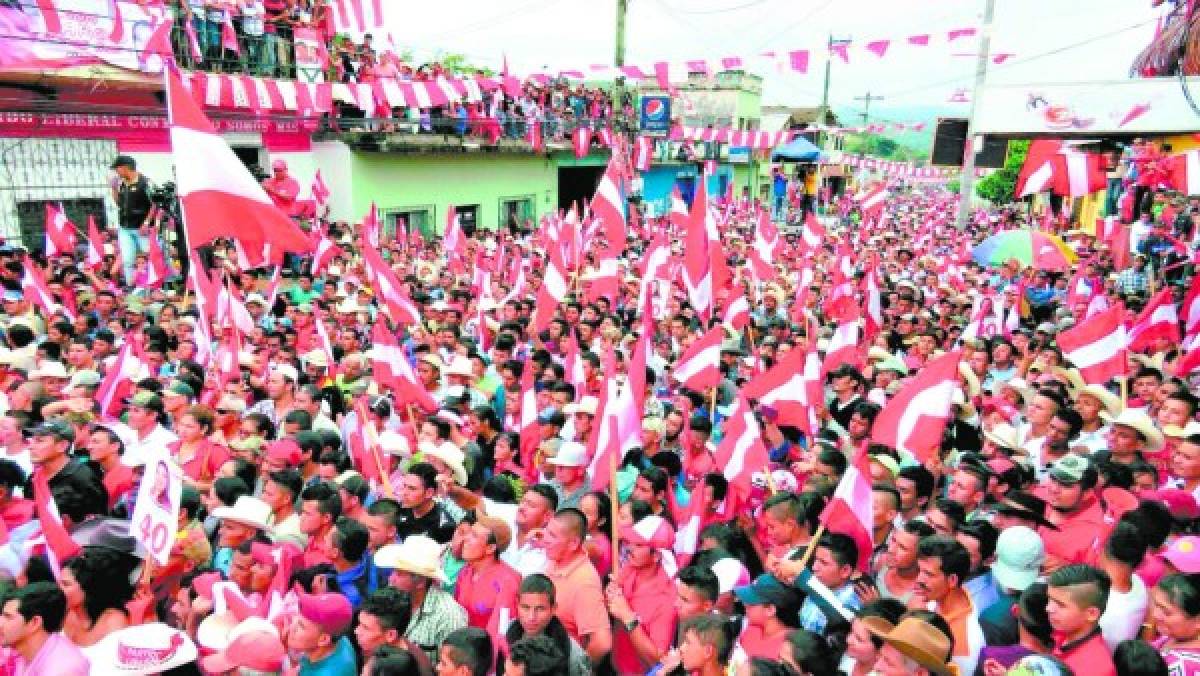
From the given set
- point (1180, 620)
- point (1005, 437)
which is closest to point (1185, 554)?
point (1180, 620)

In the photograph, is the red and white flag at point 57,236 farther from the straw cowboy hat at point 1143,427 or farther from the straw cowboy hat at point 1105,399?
the straw cowboy hat at point 1143,427

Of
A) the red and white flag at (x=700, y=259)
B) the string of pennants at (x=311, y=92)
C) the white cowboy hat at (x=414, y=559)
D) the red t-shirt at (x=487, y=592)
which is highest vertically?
the string of pennants at (x=311, y=92)

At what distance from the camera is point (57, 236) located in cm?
1163

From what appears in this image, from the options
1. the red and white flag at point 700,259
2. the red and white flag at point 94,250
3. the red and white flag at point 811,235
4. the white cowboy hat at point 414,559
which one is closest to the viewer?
the white cowboy hat at point 414,559

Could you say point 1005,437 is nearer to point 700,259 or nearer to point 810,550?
point 810,550

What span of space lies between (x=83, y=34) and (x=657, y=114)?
20687 millimetres

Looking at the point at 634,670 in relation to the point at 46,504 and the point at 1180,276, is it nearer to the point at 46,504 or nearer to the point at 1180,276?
the point at 46,504

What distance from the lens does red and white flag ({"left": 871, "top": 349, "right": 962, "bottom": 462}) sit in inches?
208

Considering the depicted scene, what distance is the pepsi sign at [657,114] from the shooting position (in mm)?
30750

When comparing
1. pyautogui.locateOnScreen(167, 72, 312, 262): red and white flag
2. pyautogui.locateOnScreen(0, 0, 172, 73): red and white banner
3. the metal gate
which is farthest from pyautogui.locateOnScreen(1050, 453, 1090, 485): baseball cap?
the metal gate

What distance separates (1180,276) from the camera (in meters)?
12.3

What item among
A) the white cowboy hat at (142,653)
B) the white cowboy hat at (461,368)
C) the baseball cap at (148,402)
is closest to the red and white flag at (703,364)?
the white cowboy hat at (461,368)

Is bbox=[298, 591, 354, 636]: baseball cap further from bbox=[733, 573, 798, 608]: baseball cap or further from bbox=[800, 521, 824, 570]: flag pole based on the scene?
bbox=[800, 521, 824, 570]: flag pole

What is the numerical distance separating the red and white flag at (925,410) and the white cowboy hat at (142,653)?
13.5 feet
